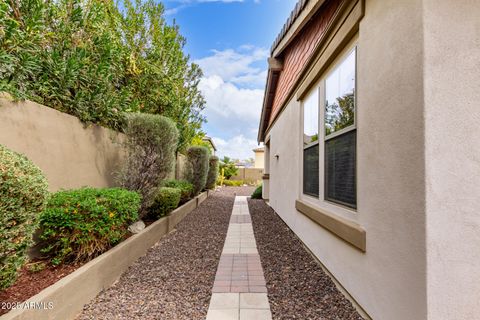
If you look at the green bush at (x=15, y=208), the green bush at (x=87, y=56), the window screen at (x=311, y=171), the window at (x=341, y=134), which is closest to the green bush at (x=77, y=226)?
the green bush at (x=15, y=208)

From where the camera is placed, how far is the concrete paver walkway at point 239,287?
264cm

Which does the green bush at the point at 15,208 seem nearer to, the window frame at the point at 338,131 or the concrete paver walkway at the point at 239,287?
the concrete paver walkway at the point at 239,287

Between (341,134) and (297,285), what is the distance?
84.2 inches

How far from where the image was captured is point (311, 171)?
480cm

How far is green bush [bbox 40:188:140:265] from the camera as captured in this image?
121 inches

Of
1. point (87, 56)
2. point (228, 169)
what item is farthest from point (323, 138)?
point (228, 169)

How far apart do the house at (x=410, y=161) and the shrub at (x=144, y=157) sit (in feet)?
12.5

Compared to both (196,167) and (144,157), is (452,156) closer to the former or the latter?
(144,157)

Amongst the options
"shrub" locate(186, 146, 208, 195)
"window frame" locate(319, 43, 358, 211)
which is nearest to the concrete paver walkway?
"window frame" locate(319, 43, 358, 211)

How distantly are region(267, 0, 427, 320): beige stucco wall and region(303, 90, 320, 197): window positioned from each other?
5.27 ft

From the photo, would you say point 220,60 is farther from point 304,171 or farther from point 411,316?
point 411,316

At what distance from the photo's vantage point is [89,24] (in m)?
4.69

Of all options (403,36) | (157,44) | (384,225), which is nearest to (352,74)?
(403,36)

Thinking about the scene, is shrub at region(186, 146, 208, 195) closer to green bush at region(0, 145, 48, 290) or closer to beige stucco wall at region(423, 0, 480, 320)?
green bush at region(0, 145, 48, 290)
